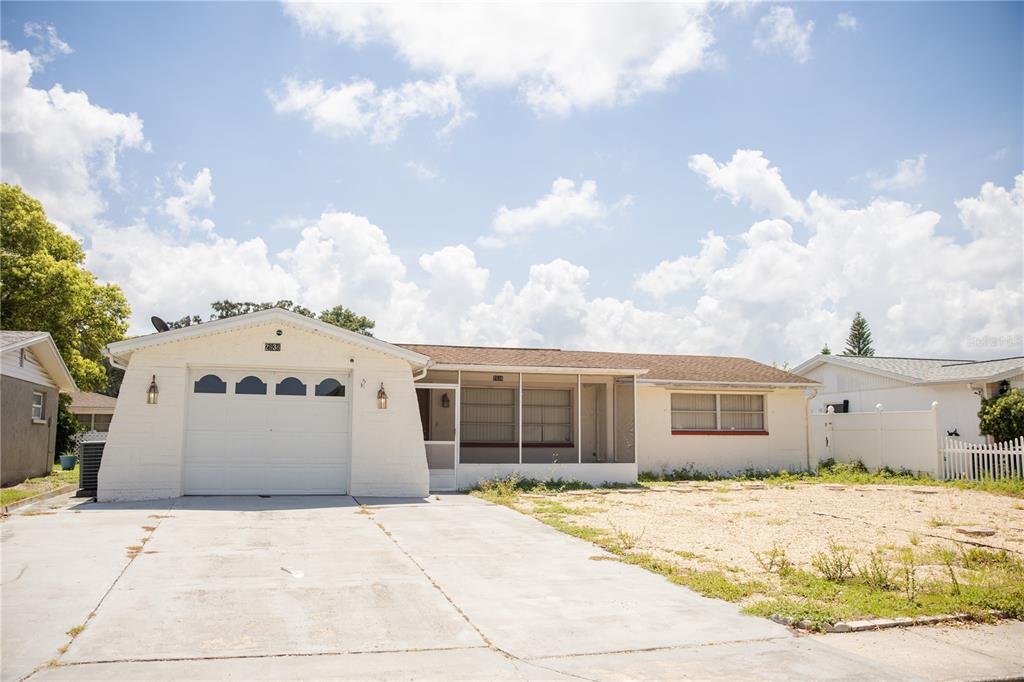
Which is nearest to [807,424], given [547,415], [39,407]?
[547,415]

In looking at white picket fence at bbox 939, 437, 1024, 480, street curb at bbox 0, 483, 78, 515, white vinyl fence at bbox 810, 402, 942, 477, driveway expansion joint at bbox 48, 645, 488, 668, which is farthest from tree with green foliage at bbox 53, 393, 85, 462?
white picket fence at bbox 939, 437, 1024, 480

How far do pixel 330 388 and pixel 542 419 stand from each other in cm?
757

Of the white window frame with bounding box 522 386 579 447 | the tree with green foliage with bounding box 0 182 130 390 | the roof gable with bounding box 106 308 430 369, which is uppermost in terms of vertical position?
the tree with green foliage with bounding box 0 182 130 390

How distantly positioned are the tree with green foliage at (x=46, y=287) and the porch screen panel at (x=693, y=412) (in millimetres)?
20416

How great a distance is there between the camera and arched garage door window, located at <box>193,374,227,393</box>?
14.4 metres

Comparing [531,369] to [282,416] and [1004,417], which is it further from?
[1004,417]

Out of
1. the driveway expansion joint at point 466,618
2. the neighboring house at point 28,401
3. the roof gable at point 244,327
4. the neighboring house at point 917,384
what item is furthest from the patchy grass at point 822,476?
the neighboring house at point 28,401

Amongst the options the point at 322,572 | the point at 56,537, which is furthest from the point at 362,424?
the point at 322,572

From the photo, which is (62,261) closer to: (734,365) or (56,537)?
(56,537)

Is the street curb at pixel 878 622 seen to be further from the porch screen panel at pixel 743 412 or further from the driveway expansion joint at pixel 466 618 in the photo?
the porch screen panel at pixel 743 412

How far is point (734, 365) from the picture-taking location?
23531mm

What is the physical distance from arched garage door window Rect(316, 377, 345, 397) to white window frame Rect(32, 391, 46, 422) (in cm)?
902

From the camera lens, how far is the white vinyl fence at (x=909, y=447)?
18.5 metres

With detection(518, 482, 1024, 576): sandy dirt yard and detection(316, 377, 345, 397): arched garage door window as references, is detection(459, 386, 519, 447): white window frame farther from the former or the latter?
detection(316, 377, 345, 397): arched garage door window
